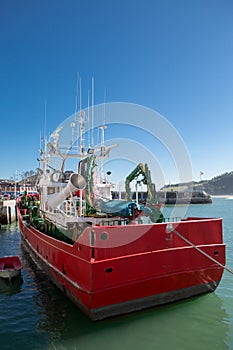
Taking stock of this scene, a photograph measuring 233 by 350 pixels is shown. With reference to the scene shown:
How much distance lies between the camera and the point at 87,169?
10453 millimetres

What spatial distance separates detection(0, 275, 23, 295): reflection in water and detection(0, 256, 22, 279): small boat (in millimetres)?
203

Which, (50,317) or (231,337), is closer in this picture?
(231,337)

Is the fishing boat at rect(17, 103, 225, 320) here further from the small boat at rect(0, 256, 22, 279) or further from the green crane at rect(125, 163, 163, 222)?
the small boat at rect(0, 256, 22, 279)

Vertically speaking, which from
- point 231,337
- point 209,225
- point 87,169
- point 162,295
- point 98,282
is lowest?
point 231,337

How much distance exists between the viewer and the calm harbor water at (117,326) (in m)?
6.56

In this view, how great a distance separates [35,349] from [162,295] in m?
3.80

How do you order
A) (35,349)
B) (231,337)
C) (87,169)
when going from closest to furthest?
(35,349) → (231,337) → (87,169)

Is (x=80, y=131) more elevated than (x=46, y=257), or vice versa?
(x=80, y=131)

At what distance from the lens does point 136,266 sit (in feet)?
24.7

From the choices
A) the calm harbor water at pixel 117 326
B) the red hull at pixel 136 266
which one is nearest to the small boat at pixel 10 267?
the calm harbor water at pixel 117 326

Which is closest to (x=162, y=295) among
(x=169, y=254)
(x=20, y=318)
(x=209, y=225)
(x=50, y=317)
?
(x=169, y=254)

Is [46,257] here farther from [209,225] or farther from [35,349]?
[209,225]

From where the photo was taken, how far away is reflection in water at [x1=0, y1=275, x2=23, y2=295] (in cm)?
1032

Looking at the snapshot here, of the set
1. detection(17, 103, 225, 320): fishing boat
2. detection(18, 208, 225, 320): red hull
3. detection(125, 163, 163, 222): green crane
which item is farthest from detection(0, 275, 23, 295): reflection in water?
detection(125, 163, 163, 222): green crane
